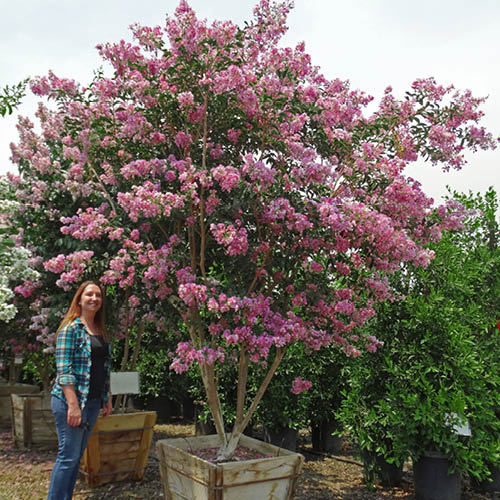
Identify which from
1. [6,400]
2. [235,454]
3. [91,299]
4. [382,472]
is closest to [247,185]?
[91,299]

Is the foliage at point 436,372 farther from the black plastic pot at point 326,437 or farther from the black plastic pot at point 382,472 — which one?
the black plastic pot at point 326,437

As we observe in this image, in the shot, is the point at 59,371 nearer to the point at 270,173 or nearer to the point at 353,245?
the point at 270,173

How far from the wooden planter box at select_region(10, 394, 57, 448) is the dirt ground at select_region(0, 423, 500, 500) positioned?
132mm

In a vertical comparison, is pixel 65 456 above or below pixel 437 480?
above

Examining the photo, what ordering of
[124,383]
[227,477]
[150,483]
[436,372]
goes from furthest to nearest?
[150,483] < [436,372] < [124,383] < [227,477]

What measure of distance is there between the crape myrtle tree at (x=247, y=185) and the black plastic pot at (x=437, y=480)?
1.23 meters

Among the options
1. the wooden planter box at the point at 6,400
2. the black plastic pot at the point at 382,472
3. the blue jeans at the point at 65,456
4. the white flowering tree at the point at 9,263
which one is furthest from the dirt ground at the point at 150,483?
the wooden planter box at the point at 6,400

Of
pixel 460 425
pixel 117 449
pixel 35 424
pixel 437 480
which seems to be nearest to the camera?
pixel 460 425

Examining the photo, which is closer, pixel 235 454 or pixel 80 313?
pixel 80 313

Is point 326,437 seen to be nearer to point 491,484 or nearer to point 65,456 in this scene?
point 491,484

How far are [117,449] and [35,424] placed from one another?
2.15 m

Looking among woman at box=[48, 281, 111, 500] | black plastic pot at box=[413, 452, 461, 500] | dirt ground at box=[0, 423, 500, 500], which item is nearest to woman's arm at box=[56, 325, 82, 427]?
woman at box=[48, 281, 111, 500]

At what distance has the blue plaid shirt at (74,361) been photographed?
3420 mm

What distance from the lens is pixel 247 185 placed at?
3547 millimetres
